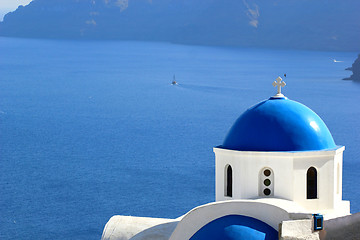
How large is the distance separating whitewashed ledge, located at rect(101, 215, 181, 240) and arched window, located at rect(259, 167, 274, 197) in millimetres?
1613

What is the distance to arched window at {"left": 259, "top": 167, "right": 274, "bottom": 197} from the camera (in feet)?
43.1

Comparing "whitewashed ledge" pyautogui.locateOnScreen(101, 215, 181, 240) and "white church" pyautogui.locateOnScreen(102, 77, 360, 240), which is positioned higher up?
"white church" pyautogui.locateOnScreen(102, 77, 360, 240)

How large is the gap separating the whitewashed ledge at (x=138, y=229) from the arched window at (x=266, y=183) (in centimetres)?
161

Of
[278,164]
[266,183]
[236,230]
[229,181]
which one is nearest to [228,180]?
[229,181]

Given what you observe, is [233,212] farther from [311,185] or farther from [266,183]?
[311,185]

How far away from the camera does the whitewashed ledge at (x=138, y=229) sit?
13.4m

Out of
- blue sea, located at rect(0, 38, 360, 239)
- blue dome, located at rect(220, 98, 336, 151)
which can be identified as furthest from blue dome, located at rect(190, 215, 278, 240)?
blue sea, located at rect(0, 38, 360, 239)

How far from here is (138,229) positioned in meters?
A: 13.7

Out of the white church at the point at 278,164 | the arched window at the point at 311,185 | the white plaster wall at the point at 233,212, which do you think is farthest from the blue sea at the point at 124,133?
the white plaster wall at the point at 233,212

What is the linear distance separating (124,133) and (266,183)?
57416mm

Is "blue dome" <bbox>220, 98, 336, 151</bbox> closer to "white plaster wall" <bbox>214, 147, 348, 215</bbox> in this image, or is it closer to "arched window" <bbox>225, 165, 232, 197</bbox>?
"white plaster wall" <bbox>214, 147, 348, 215</bbox>

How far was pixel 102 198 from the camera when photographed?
1940 inches

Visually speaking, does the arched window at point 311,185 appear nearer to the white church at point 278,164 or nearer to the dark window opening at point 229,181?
the white church at point 278,164

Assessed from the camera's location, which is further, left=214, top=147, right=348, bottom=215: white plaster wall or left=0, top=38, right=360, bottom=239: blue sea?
left=0, top=38, right=360, bottom=239: blue sea
